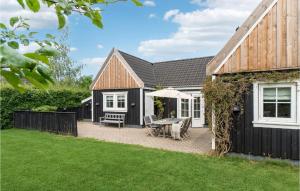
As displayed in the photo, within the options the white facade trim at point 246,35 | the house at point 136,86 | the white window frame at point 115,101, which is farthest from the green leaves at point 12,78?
the white window frame at point 115,101

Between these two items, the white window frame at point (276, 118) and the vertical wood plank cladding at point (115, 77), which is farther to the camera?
the vertical wood plank cladding at point (115, 77)

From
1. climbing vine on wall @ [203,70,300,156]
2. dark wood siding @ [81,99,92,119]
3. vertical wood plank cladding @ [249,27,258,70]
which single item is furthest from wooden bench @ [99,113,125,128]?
vertical wood plank cladding @ [249,27,258,70]

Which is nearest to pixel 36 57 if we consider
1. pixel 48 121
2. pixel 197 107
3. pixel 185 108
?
pixel 48 121

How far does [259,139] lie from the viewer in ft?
24.4

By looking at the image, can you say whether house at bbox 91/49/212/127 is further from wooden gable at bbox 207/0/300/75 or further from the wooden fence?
wooden gable at bbox 207/0/300/75

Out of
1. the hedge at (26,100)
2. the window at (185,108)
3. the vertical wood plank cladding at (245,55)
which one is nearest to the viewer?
the vertical wood plank cladding at (245,55)

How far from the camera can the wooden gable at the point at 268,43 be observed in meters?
6.97

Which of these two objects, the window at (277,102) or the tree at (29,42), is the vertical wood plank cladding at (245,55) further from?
the tree at (29,42)

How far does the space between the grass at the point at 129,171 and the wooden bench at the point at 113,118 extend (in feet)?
21.5

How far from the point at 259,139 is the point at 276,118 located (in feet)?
2.78

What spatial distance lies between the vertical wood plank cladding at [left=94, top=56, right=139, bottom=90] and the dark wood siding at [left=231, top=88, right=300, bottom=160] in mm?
8897

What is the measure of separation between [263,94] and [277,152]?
1.83 metres

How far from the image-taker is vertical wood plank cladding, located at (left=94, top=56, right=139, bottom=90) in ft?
52.5

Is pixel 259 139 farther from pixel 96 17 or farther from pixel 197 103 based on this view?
pixel 197 103
